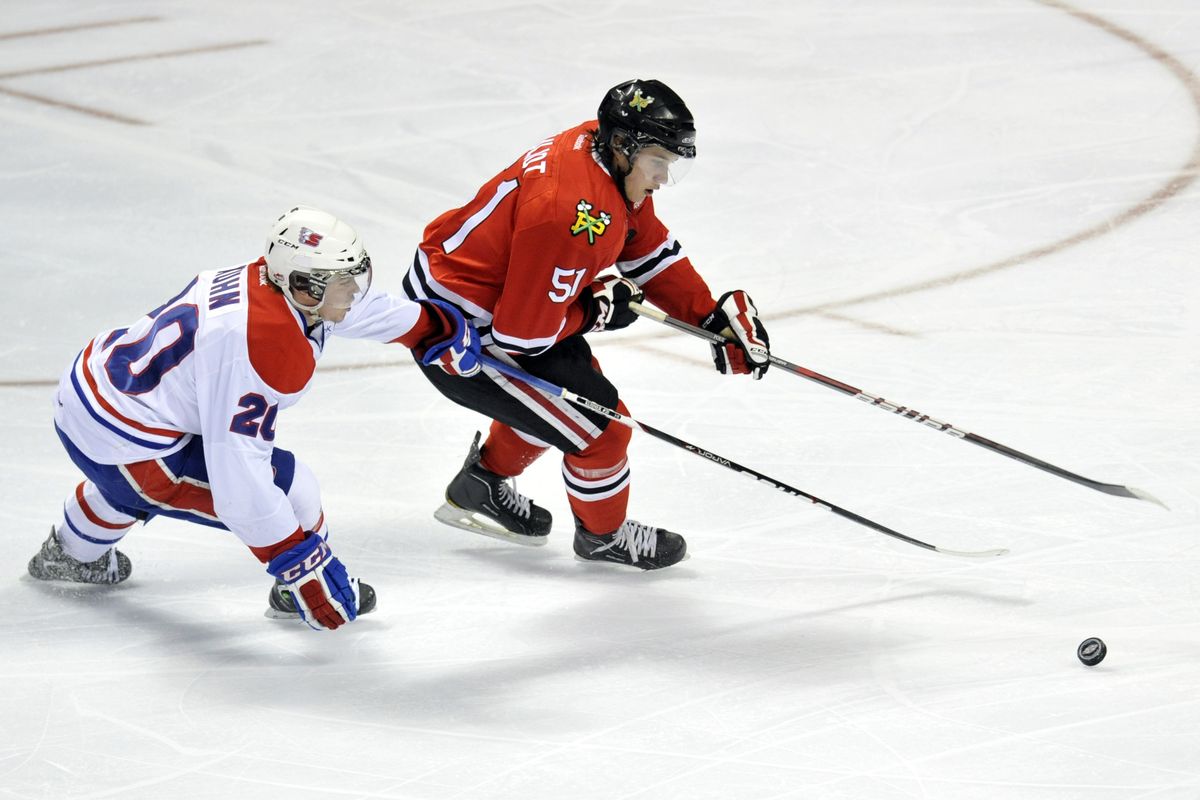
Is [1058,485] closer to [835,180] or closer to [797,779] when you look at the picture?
[797,779]

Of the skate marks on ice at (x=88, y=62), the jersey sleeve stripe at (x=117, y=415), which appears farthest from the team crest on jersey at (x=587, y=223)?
the skate marks on ice at (x=88, y=62)

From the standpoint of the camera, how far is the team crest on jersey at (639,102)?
274 centimetres

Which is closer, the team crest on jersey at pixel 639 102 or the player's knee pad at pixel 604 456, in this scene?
the team crest on jersey at pixel 639 102

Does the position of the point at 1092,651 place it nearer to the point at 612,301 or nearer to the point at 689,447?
the point at 689,447

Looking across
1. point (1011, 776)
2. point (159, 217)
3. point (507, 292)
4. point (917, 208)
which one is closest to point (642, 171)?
point (507, 292)

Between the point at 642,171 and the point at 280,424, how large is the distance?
1.49 meters

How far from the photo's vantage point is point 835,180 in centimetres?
527

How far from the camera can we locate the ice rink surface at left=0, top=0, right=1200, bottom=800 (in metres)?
2.45

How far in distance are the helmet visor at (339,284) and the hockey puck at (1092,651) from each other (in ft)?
4.92

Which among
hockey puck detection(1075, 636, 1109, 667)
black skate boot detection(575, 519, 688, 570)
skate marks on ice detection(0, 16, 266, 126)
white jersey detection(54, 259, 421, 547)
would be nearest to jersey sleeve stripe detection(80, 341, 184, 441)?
white jersey detection(54, 259, 421, 547)

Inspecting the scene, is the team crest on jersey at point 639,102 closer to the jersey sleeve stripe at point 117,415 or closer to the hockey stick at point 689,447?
the hockey stick at point 689,447

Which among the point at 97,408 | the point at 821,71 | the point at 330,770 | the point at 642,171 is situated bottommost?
the point at 330,770

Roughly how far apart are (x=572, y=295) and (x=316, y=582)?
2.47 feet

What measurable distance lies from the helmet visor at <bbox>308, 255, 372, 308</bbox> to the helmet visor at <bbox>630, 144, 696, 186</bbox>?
1.95 ft
